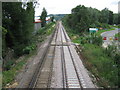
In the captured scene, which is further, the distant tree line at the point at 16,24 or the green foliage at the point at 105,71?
the distant tree line at the point at 16,24

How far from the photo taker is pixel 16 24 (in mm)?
17125

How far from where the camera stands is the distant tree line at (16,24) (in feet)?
51.4

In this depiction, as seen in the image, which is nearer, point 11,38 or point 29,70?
point 29,70

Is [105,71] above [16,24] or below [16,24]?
below

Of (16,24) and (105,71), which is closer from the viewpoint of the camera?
(105,71)

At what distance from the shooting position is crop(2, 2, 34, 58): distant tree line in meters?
15.7

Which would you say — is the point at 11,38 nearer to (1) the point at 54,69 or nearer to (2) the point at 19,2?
(2) the point at 19,2

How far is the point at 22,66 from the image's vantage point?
41.3ft

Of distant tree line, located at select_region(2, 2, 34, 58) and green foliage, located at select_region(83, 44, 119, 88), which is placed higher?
distant tree line, located at select_region(2, 2, 34, 58)

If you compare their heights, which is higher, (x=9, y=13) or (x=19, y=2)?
(x=19, y=2)

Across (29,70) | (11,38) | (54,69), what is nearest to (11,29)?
(11,38)

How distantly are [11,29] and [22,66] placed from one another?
6290mm

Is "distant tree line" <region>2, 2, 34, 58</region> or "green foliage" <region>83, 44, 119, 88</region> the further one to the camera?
"distant tree line" <region>2, 2, 34, 58</region>

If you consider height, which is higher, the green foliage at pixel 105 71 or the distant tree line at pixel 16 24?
the distant tree line at pixel 16 24
